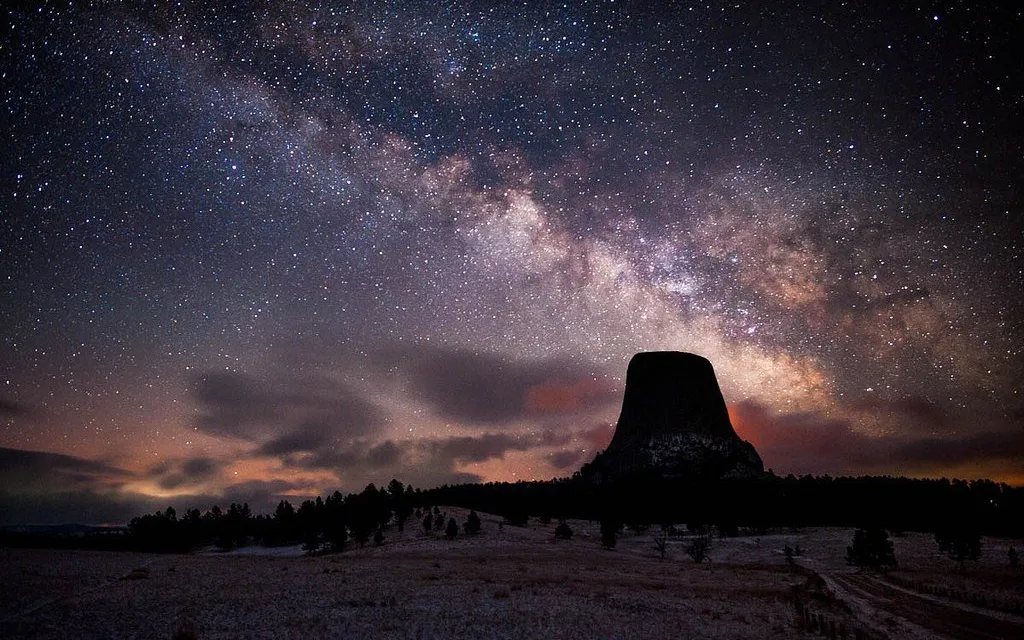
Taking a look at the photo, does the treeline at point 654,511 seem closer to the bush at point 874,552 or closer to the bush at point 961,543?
the bush at point 961,543

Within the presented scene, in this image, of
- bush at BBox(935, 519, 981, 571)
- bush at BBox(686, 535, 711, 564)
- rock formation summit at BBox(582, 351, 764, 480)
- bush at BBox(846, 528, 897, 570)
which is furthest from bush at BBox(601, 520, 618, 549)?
rock formation summit at BBox(582, 351, 764, 480)

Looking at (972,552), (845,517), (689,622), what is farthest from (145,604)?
(845,517)

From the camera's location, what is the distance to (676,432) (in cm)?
17212

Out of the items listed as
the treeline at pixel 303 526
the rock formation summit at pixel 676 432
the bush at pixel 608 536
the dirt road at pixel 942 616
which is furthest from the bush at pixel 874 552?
the rock formation summit at pixel 676 432

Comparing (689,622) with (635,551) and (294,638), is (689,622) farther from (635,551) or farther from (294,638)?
(635,551)

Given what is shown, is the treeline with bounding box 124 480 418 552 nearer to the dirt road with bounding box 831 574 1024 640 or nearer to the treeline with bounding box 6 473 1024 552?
the treeline with bounding box 6 473 1024 552

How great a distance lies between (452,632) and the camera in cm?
2192

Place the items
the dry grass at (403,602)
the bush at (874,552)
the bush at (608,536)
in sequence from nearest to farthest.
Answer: the dry grass at (403,602)
the bush at (874,552)
the bush at (608,536)

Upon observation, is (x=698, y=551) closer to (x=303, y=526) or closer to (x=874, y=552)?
(x=874, y=552)

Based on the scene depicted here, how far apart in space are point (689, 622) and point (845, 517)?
312 ft

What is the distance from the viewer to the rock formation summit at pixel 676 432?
158125 millimetres

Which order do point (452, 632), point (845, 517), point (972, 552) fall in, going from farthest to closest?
point (845, 517)
point (972, 552)
point (452, 632)

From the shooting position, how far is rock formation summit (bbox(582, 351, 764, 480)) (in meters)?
158

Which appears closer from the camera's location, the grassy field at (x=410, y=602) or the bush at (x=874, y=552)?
the grassy field at (x=410, y=602)
